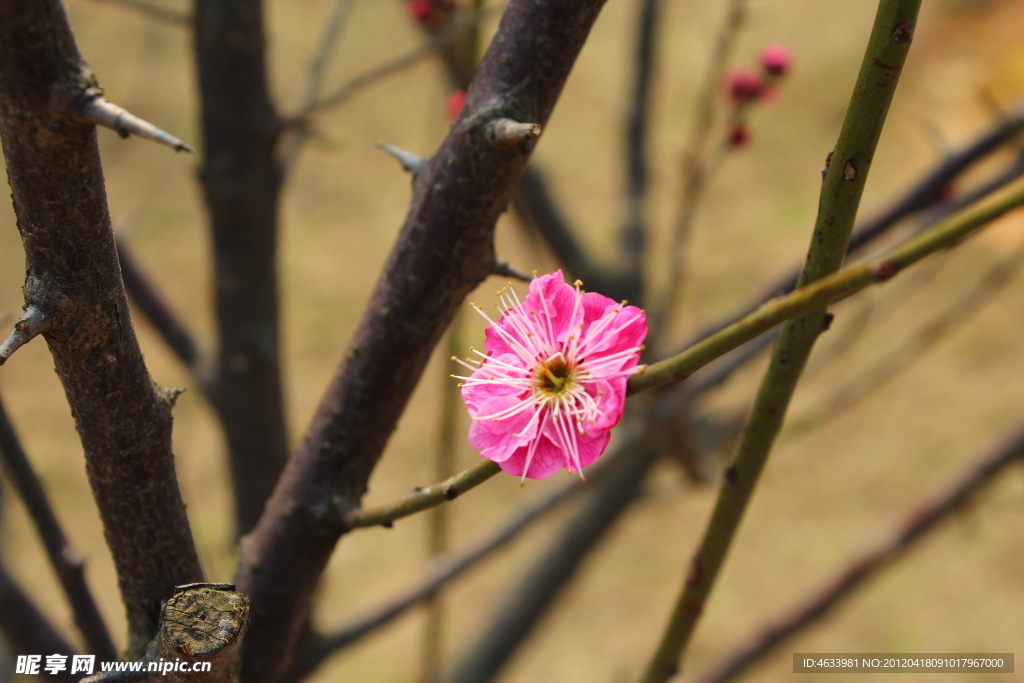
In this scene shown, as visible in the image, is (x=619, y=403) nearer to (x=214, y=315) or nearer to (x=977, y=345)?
(x=214, y=315)

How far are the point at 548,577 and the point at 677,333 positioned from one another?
1.64 m

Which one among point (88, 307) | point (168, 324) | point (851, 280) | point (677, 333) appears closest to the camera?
point (851, 280)

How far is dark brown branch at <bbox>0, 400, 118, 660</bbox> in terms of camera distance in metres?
0.64

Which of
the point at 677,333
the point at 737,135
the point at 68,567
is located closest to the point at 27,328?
the point at 68,567

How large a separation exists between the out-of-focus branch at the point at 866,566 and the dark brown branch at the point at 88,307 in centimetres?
86

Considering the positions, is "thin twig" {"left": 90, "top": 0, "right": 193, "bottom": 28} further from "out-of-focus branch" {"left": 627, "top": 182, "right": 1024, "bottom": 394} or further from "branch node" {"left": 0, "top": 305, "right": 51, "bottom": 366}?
"out-of-focus branch" {"left": 627, "top": 182, "right": 1024, "bottom": 394}

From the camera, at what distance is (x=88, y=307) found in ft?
1.45

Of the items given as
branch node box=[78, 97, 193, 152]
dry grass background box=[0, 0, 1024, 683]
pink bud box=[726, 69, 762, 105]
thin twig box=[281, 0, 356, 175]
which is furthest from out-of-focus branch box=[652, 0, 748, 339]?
branch node box=[78, 97, 193, 152]

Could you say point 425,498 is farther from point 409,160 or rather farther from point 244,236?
point 244,236

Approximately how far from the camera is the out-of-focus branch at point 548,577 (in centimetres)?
132

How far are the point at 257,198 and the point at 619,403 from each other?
0.69m

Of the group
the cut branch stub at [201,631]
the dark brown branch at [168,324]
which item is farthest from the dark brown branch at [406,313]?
the dark brown branch at [168,324]

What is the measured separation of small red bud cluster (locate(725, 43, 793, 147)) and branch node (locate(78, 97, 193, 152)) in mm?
959

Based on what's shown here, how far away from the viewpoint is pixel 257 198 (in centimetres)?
98
